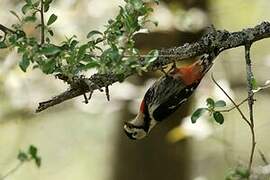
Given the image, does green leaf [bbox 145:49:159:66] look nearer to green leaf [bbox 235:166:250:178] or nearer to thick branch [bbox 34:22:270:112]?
thick branch [bbox 34:22:270:112]

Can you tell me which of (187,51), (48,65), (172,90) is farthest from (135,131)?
(48,65)

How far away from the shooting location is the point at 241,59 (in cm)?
306

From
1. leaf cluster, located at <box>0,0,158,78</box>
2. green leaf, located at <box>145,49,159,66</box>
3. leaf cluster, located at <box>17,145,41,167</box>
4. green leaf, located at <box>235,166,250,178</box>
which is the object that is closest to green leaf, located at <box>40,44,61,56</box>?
leaf cluster, located at <box>0,0,158,78</box>

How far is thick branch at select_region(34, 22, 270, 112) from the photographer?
115 centimetres

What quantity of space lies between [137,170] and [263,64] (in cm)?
71

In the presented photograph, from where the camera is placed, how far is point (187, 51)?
1196 millimetres

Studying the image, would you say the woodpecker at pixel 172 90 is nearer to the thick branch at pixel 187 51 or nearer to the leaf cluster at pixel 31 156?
the thick branch at pixel 187 51

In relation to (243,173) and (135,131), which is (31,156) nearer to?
(135,131)

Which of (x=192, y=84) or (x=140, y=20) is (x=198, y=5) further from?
(x=140, y=20)

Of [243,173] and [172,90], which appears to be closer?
[243,173]

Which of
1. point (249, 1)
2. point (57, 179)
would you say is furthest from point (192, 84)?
point (57, 179)

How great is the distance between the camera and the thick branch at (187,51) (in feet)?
3.77

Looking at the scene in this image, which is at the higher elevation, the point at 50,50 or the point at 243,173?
the point at 50,50

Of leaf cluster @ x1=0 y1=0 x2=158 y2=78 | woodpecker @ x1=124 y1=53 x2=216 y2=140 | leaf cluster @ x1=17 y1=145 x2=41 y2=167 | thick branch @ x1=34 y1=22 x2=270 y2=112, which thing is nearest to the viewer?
leaf cluster @ x1=0 y1=0 x2=158 y2=78
